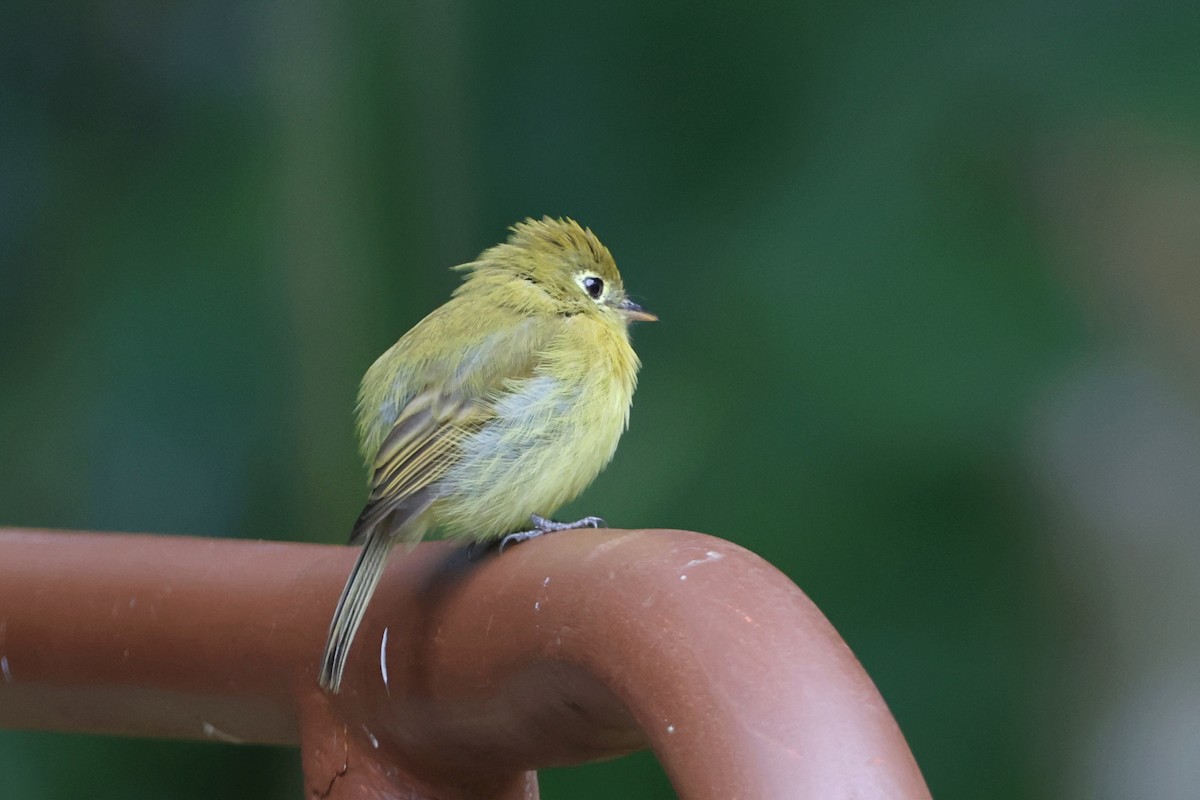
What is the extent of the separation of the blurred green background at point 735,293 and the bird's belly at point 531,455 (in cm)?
97

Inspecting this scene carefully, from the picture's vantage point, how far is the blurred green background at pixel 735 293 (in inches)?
134

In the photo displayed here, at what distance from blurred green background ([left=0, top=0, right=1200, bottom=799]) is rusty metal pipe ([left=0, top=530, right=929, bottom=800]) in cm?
174

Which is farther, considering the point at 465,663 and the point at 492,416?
the point at 492,416

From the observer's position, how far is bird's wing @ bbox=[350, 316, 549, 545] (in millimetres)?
2230

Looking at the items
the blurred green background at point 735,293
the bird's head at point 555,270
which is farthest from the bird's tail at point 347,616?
the blurred green background at point 735,293

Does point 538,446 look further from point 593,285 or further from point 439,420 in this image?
point 593,285

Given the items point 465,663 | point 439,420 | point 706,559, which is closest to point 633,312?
point 439,420

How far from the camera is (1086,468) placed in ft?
11.4

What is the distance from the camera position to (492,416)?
243cm

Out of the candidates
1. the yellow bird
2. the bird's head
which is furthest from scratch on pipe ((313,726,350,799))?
the bird's head

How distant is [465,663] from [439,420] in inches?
38.2

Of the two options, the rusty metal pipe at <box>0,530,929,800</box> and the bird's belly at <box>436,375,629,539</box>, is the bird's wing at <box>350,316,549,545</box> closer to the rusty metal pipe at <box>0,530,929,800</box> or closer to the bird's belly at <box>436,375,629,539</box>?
the bird's belly at <box>436,375,629,539</box>

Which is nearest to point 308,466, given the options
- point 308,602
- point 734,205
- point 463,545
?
point 734,205

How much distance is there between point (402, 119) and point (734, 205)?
860 mm
